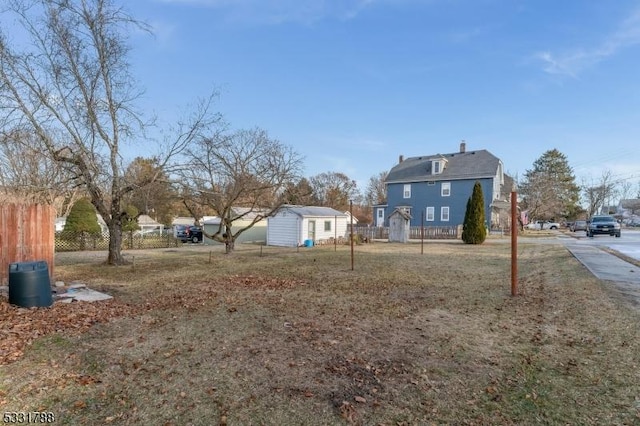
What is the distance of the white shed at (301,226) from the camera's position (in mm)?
23258

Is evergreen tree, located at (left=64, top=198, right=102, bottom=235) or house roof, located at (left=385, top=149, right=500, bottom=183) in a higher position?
house roof, located at (left=385, top=149, right=500, bottom=183)

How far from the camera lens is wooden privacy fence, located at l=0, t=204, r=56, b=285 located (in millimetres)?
7625

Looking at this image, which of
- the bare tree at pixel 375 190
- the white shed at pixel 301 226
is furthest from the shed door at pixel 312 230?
the bare tree at pixel 375 190

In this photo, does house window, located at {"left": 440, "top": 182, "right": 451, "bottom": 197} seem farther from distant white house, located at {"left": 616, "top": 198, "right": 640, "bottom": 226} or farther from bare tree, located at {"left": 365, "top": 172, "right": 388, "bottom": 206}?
distant white house, located at {"left": 616, "top": 198, "right": 640, "bottom": 226}

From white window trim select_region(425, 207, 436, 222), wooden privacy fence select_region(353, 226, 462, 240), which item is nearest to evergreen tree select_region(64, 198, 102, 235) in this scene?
wooden privacy fence select_region(353, 226, 462, 240)

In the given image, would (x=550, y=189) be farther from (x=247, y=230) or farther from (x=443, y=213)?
(x=247, y=230)

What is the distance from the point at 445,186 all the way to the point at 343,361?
3279 centimetres

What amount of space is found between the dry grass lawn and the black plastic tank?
111 centimetres

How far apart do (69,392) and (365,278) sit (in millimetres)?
7380

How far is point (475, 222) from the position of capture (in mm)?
22609

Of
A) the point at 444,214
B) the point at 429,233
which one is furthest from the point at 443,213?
the point at 429,233

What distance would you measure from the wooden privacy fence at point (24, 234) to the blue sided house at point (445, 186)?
30476 millimetres

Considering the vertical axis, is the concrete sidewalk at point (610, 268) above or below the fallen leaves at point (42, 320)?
above

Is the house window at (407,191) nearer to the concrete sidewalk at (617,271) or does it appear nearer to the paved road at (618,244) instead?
the paved road at (618,244)
